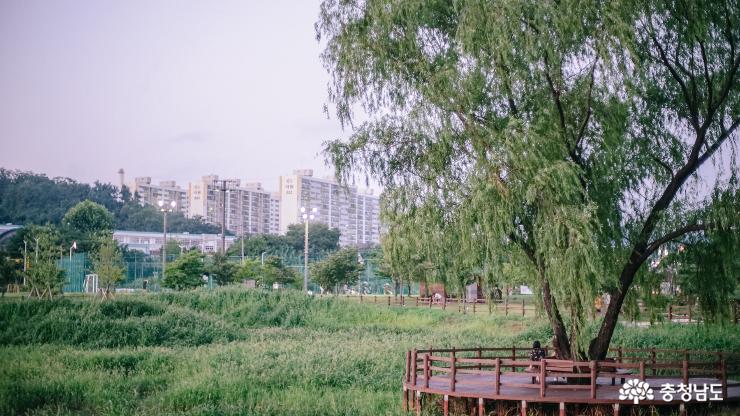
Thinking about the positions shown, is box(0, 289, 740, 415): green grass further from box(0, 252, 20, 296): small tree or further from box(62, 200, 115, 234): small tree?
box(62, 200, 115, 234): small tree

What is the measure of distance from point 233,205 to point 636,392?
12738 centimetres

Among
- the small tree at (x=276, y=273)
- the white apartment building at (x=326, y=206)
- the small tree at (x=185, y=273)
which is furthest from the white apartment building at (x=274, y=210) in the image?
the small tree at (x=185, y=273)

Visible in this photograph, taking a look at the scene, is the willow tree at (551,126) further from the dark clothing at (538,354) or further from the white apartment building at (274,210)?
the white apartment building at (274,210)

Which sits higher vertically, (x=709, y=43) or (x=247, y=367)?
(x=709, y=43)

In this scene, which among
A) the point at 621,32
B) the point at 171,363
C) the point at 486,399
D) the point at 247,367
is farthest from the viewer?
the point at 171,363

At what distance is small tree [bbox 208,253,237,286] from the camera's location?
2392 inches

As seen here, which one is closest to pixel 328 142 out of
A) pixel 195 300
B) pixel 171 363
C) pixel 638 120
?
pixel 638 120

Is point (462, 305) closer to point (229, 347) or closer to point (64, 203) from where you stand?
point (229, 347)

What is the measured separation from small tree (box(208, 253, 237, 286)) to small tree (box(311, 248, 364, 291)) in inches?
249

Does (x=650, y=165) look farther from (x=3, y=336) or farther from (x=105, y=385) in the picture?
(x=3, y=336)

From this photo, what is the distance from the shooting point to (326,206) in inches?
6127

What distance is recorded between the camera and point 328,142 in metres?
19.0

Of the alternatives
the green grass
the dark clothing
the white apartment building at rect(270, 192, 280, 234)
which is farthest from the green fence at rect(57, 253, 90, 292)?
the white apartment building at rect(270, 192, 280, 234)

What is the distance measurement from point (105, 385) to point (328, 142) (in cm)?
1001
